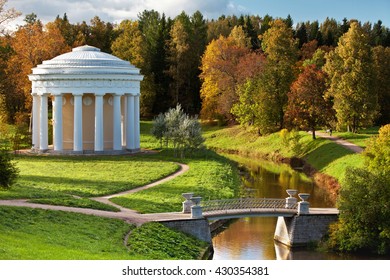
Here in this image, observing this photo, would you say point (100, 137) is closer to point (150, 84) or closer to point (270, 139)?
point (270, 139)

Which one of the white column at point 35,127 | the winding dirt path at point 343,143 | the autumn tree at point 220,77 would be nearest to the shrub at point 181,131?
the white column at point 35,127

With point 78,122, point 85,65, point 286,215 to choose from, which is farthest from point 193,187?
point 85,65

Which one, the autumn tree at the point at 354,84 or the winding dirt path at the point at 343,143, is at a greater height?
the autumn tree at the point at 354,84

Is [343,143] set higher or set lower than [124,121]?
lower

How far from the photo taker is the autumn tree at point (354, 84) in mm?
60188

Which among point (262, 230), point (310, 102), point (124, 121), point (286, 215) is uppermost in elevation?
point (310, 102)

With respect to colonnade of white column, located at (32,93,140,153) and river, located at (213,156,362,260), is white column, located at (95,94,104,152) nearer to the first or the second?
colonnade of white column, located at (32,93,140,153)

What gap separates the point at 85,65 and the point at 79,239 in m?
33.3

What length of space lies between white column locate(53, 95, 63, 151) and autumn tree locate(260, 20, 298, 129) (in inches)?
799

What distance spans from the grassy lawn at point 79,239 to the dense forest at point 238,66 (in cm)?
1220

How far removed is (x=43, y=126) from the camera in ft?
195

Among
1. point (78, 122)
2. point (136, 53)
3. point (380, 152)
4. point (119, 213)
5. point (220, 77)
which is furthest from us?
point (136, 53)

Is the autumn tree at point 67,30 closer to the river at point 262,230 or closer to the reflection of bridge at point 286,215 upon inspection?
the river at point 262,230

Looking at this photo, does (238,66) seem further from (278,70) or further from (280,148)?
(280,148)
